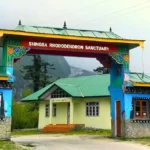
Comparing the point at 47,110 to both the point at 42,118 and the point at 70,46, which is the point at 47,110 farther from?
the point at 70,46

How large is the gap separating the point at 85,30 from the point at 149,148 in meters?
8.71

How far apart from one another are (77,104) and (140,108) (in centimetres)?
1347

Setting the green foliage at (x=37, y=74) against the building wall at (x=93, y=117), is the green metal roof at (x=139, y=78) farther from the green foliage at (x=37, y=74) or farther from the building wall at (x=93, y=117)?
the green foliage at (x=37, y=74)

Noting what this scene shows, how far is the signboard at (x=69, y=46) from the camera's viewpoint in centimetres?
1952

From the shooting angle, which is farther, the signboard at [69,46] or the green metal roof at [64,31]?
the green metal roof at [64,31]

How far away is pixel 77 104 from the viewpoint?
3444 centimetres

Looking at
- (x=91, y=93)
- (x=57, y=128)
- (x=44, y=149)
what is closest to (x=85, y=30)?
(x=44, y=149)

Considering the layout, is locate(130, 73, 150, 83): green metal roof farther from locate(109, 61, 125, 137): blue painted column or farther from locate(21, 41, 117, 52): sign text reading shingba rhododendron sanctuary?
locate(21, 41, 117, 52): sign text reading shingba rhododendron sanctuary

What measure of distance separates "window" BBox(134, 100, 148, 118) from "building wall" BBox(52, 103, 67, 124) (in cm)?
1437

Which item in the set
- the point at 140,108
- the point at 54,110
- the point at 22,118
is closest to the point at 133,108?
the point at 140,108

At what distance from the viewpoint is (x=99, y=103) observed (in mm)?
32344

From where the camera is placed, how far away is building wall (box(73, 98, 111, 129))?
31.3 meters

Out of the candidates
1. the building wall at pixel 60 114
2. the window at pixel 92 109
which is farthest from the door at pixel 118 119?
the building wall at pixel 60 114

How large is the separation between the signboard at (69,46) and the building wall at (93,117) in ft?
37.1
